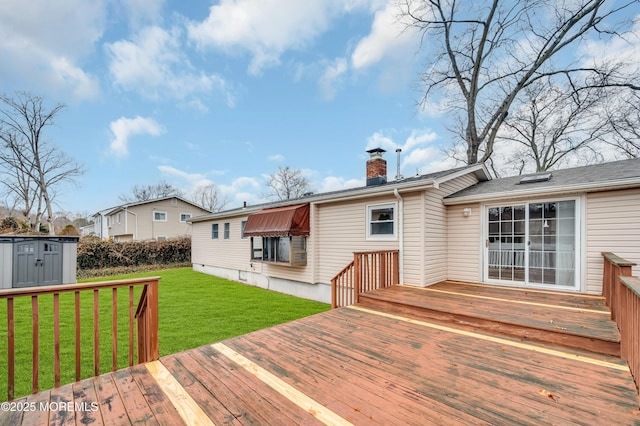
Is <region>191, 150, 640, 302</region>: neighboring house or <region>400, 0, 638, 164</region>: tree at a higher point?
<region>400, 0, 638, 164</region>: tree

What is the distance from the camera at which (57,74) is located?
11.8m

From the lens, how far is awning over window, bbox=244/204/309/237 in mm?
8547

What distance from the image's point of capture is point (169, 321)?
628 cm

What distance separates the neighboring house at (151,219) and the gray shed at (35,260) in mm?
10720

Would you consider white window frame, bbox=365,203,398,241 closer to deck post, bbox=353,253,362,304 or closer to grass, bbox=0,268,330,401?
deck post, bbox=353,253,362,304

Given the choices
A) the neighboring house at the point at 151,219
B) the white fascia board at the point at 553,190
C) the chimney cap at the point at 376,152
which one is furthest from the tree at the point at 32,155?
the white fascia board at the point at 553,190

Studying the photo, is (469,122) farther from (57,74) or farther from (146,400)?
(57,74)

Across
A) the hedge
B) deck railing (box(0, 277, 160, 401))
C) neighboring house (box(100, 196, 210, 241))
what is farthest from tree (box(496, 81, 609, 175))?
neighboring house (box(100, 196, 210, 241))

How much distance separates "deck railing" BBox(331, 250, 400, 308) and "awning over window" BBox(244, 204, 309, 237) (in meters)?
2.75

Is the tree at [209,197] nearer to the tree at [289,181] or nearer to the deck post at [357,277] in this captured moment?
the tree at [289,181]

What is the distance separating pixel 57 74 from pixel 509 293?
59.7ft

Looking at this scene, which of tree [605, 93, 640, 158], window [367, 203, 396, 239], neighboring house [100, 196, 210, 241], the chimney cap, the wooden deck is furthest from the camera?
neighboring house [100, 196, 210, 241]

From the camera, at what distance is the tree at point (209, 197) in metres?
36.4

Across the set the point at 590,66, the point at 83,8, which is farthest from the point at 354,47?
the point at 590,66
